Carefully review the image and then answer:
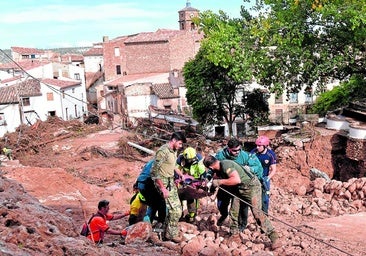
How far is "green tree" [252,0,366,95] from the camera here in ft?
53.6

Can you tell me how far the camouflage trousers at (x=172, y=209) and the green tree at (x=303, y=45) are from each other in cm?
1080

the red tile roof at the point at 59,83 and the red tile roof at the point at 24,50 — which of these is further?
the red tile roof at the point at 24,50

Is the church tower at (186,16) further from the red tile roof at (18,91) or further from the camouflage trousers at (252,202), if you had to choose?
the camouflage trousers at (252,202)

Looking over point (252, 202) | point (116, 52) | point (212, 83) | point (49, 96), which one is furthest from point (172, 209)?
point (116, 52)

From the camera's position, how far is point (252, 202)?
677cm

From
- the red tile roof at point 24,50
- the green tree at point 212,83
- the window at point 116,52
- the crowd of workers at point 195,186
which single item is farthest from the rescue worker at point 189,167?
the red tile roof at point 24,50

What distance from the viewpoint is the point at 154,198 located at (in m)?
7.17

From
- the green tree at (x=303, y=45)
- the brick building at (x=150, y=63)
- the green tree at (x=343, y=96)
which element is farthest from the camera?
the brick building at (x=150, y=63)

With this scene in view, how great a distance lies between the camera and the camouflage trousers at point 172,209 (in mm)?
6723

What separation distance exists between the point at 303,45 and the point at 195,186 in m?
11.5

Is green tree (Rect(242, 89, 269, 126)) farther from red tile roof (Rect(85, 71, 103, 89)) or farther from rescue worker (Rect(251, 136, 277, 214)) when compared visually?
red tile roof (Rect(85, 71, 103, 89))

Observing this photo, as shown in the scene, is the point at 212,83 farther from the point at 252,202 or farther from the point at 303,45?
the point at 252,202

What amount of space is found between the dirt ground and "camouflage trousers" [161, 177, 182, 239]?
1.21 meters

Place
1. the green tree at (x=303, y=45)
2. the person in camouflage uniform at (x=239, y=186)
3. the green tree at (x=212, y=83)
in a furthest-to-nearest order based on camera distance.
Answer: the green tree at (x=212, y=83) < the green tree at (x=303, y=45) < the person in camouflage uniform at (x=239, y=186)
